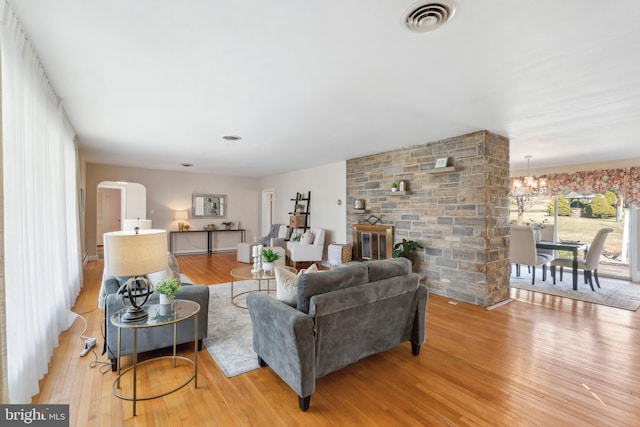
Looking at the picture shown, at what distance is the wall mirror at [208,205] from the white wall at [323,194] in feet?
6.25

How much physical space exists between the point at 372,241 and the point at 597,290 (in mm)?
3772

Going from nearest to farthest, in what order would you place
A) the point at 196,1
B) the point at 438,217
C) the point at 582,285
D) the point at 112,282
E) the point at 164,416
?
1. the point at 196,1
2. the point at 164,416
3. the point at 112,282
4. the point at 438,217
5. the point at 582,285

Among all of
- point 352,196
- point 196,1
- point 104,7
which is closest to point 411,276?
point 196,1

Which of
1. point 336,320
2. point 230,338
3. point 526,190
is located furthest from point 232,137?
point 526,190

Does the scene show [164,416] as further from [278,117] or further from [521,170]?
[521,170]

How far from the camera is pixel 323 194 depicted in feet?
23.0

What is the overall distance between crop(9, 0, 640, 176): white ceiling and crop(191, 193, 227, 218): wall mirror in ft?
14.7

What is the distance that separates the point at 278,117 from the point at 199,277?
12.2 ft

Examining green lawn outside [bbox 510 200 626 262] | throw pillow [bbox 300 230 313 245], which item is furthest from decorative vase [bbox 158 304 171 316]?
green lawn outside [bbox 510 200 626 262]

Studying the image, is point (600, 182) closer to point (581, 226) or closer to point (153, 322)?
point (581, 226)

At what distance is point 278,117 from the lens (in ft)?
11.4

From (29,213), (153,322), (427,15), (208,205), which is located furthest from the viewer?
(208,205)

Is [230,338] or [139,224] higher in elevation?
[139,224]

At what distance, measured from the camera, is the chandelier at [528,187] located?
619cm
